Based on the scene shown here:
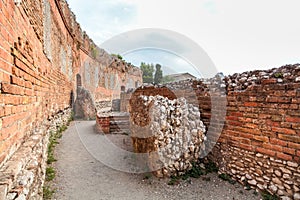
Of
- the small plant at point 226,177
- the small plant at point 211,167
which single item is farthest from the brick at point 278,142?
the small plant at point 211,167

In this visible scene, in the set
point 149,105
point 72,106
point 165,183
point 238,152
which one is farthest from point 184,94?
point 72,106

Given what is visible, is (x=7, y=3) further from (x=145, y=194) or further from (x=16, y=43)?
(x=145, y=194)

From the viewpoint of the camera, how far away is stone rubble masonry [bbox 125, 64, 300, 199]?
2.33 meters

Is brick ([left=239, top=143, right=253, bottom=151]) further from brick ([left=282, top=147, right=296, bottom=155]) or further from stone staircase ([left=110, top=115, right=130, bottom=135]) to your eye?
stone staircase ([left=110, top=115, right=130, bottom=135])

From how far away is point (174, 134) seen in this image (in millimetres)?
3129

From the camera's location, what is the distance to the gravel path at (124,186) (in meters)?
2.57

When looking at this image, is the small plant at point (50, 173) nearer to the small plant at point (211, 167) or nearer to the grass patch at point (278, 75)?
the small plant at point (211, 167)

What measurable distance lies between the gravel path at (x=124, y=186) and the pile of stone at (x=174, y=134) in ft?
0.90

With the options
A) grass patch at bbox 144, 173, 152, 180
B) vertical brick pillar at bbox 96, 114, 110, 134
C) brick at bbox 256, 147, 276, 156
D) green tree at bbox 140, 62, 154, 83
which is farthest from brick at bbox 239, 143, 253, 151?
green tree at bbox 140, 62, 154, 83

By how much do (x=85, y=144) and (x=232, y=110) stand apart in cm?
350

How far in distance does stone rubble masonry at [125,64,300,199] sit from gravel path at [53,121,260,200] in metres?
0.33

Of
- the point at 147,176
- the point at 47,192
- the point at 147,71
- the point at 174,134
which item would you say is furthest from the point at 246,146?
the point at 147,71

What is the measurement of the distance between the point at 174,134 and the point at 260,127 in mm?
1262

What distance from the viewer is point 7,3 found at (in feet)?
4.37
